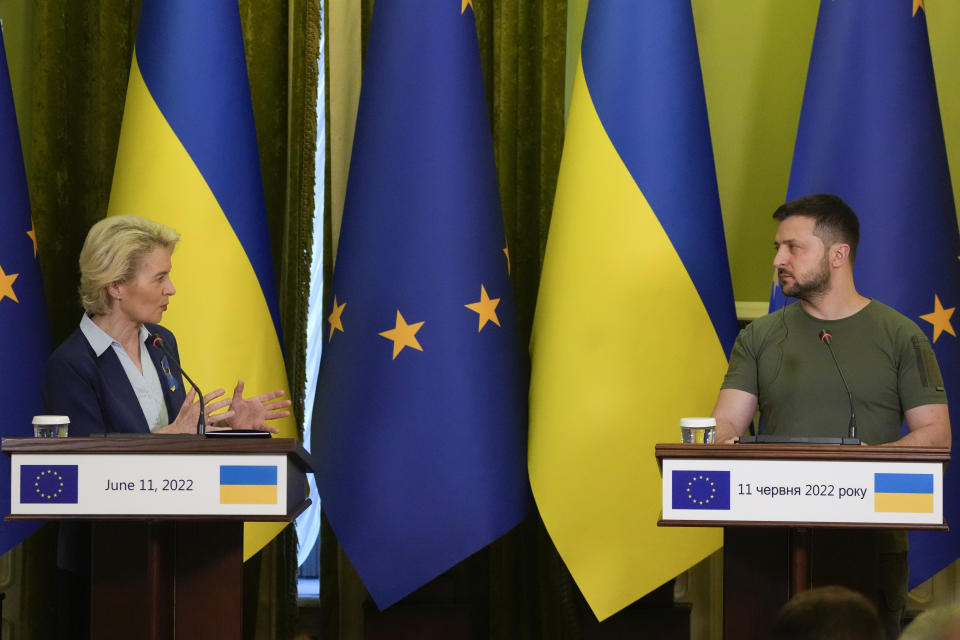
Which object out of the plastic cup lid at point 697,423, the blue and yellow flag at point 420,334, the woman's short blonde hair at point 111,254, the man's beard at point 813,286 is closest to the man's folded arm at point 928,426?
the man's beard at point 813,286

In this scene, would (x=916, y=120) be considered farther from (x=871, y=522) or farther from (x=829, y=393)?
(x=871, y=522)

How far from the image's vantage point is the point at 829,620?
4.09 feet

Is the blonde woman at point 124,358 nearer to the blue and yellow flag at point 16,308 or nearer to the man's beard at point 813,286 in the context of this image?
the blue and yellow flag at point 16,308

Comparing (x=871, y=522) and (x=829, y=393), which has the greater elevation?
(x=829, y=393)

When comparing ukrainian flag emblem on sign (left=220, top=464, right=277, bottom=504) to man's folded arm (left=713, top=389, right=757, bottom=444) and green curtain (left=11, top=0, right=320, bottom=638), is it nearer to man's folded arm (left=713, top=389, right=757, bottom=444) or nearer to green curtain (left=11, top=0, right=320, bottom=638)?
man's folded arm (left=713, top=389, right=757, bottom=444)

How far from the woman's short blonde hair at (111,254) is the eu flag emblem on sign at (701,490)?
1.43 metres

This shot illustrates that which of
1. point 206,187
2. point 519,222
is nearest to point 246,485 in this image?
point 206,187

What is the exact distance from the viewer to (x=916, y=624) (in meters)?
1.18

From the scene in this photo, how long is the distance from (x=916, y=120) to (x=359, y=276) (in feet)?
5.76

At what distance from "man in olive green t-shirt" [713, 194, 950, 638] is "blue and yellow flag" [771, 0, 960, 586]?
0.30 m

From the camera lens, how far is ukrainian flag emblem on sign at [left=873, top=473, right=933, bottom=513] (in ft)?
7.92

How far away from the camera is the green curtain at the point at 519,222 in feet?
13.8

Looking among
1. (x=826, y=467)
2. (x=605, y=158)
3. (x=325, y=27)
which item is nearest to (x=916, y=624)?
(x=826, y=467)

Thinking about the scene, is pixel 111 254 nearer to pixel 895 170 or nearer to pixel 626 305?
pixel 626 305
